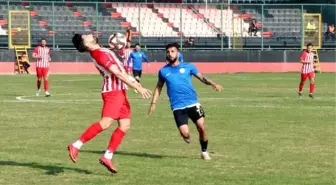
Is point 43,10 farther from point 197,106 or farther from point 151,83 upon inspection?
point 197,106

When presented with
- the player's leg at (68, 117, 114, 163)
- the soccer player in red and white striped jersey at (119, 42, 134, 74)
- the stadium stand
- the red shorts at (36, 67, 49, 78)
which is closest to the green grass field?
the player's leg at (68, 117, 114, 163)

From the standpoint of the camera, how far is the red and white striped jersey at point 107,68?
489 inches

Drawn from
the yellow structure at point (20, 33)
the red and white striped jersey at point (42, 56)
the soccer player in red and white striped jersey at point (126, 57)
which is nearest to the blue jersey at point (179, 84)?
the red and white striped jersey at point (42, 56)

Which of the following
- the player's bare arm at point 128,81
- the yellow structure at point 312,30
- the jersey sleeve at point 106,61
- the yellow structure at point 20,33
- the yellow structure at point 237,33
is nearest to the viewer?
the player's bare arm at point 128,81

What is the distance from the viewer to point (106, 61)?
40.6ft

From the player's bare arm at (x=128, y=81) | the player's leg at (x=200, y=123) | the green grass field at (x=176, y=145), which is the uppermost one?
the player's bare arm at (x=128, y=81)

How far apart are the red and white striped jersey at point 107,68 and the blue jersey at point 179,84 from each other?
205cm

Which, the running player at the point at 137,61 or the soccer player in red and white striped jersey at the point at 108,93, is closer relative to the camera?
the soccer player in red and white striped jersey at the point at 108,93

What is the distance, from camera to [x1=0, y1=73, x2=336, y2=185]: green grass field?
12398 millimetres

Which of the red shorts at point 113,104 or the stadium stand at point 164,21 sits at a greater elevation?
the stadium stand at point 164,21

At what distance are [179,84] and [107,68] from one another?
2.45 m

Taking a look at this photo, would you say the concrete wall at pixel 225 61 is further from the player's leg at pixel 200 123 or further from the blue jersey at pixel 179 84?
the player's leg at pixel 200 123

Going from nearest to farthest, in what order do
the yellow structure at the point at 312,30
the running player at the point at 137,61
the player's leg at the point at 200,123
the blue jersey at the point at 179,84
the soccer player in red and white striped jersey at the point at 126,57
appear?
the player's leg at the point at 200,123, the blue jersey at the point at 179,84, the running player at the point at 137,61, the soccer player in red and white striped jersey at the point at 126,57, the yellow structure at the point at 312,30

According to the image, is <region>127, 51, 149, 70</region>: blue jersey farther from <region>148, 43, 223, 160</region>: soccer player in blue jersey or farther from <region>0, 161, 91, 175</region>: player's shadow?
<region>0, 161, 91, 175</region>: player's shadow
